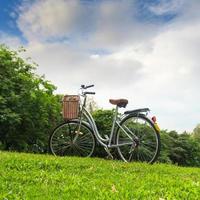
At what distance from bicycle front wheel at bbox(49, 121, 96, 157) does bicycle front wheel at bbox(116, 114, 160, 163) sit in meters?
0.87

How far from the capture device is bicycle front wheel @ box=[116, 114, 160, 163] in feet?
26.4

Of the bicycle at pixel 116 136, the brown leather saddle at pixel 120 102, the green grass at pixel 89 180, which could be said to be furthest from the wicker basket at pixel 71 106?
the green grass at pixel 89 180

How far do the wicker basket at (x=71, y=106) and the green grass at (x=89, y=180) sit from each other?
1599 millimetres

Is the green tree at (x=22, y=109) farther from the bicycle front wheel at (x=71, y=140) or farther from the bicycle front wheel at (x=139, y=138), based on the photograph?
the bicycle front wheel at (x=139, y=138)

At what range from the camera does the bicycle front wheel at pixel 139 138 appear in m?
8.05

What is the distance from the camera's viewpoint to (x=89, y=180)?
5.89m

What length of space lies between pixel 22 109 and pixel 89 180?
5307 millimetres

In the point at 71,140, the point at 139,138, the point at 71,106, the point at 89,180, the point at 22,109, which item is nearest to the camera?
the point at 89,180

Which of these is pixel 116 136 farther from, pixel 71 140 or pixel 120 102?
pixel 71 140

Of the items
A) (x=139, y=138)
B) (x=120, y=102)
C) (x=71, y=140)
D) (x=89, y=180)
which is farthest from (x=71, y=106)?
(x=89, y=180)

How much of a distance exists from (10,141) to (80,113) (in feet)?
8.11

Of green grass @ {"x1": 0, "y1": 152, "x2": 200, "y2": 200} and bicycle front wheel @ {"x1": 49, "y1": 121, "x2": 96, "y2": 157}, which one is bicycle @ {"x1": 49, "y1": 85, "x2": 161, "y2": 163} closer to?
bicycle front wheel @ {"x1": 49, "y1": 121, "x2": 96, "y2": 157}

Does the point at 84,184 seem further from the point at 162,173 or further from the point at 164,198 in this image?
the point at 162,173

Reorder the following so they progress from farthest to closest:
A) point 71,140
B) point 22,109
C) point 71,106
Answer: point 22,109, point 71,140, point 71,106
